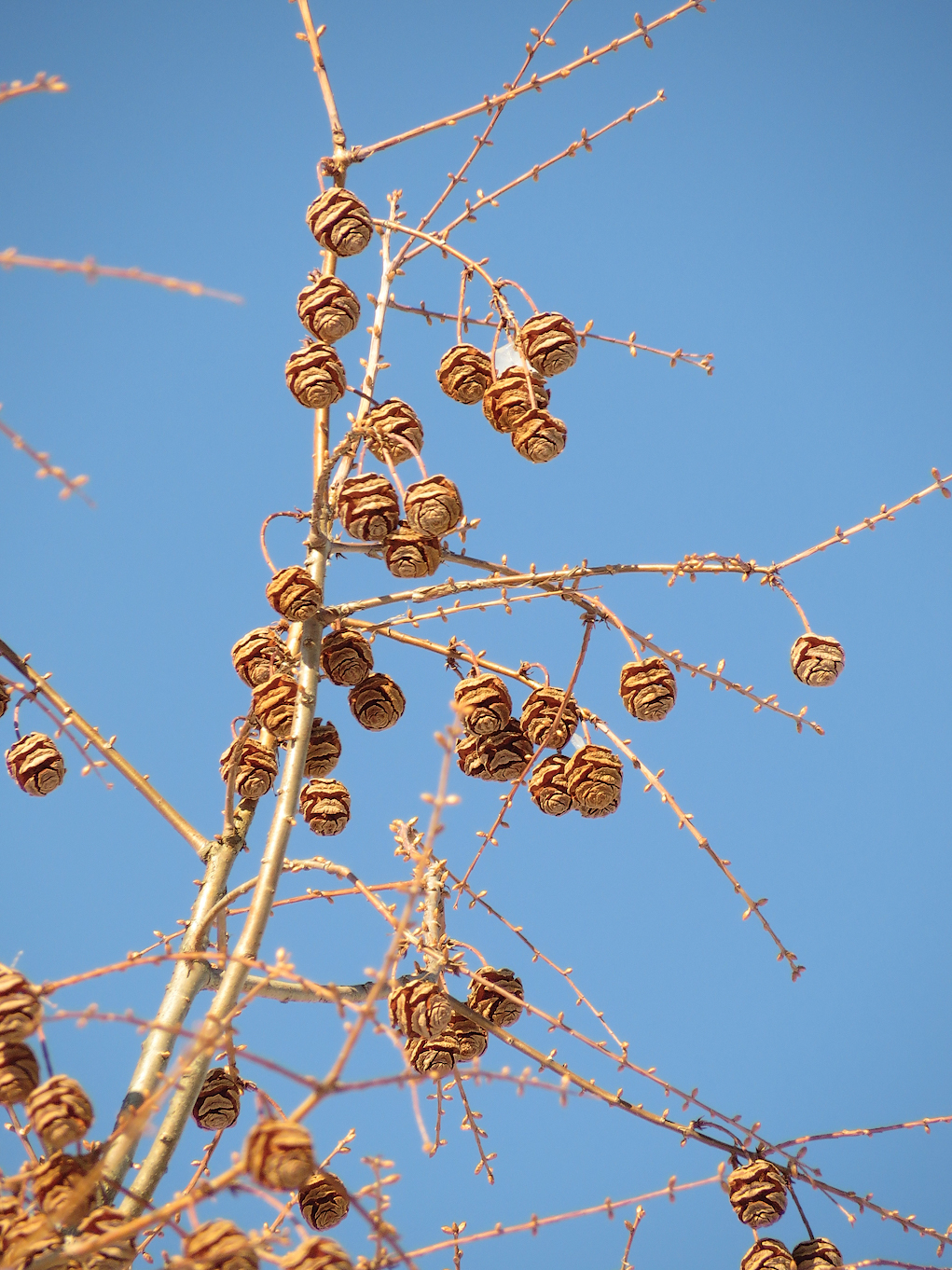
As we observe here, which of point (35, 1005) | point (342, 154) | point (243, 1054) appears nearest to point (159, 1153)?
point (35, 1005)

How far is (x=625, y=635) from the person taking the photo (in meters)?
0.76

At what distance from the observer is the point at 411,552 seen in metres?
0.73

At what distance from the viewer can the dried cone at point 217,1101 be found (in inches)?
29.1

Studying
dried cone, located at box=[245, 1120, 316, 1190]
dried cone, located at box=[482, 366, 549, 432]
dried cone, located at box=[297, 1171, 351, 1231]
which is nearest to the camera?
dried cone, located at box=[245, 1120, 316, 1190]

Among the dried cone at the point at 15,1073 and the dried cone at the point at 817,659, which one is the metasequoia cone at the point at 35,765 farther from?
the dried cone at the point at 817,659

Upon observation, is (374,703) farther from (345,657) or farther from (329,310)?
(329,310)

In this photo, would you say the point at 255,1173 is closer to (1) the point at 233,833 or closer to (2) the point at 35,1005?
(2) the point at 35,1005

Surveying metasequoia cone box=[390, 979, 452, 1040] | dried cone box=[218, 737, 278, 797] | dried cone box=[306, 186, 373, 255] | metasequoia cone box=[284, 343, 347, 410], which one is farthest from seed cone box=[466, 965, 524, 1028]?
dried cone box=[306, 186, 373, 255]

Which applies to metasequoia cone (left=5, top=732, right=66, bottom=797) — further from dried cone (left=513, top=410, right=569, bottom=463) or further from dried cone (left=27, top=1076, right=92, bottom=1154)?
dried cone (left=513, top=410, right=569, bottom=463)

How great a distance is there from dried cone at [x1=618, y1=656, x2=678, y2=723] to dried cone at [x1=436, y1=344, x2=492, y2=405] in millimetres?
229

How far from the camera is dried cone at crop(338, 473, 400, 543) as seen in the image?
0.73 m

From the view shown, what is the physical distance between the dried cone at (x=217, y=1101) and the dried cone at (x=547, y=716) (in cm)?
29

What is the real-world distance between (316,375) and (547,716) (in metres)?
0.26

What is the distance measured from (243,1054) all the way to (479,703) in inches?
12.6
